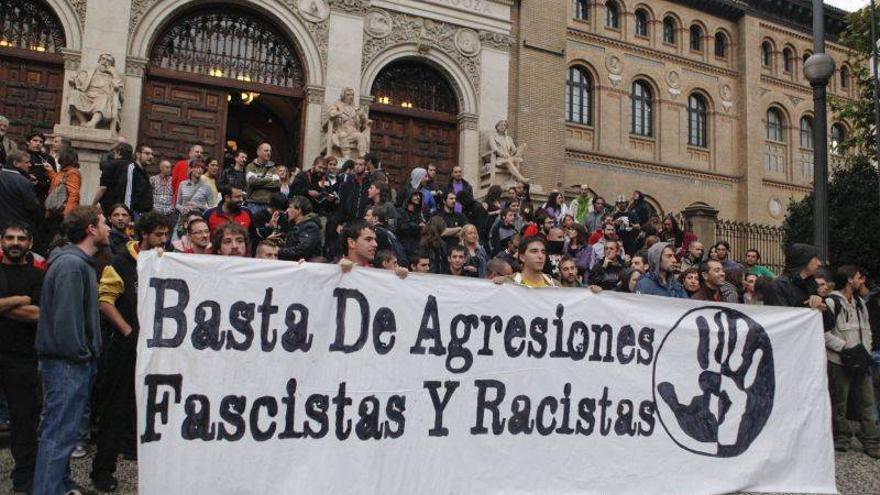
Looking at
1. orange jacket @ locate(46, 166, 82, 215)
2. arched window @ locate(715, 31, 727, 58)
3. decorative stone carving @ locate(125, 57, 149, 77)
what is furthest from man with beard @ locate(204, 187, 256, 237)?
arched window @ locate(715, 31, 727, 58)

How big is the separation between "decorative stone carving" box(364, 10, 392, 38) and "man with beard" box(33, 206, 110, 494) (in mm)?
14043

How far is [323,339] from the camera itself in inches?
176

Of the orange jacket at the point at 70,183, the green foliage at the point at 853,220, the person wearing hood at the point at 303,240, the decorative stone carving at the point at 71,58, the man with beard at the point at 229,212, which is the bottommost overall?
the person wearing hood at the point at 303,240

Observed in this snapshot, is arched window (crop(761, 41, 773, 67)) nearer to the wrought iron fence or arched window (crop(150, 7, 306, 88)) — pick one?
the wrought iron fence

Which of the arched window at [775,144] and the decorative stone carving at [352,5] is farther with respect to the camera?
the arched window at [775,144]

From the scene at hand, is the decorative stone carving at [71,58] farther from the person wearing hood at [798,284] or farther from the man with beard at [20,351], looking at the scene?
the person wearing hood at [798,284]

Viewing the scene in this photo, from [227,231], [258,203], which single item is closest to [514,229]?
[258,203]

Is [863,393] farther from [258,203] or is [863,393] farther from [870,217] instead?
A: [870,217]

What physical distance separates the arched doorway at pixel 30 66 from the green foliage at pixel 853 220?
59.0 feet

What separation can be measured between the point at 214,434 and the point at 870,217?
16444 mm

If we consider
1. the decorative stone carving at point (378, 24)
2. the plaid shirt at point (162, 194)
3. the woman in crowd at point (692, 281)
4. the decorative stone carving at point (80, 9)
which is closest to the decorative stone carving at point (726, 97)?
the decorative stone carving at point (378, 24)

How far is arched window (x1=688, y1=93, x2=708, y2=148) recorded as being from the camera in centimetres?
2888

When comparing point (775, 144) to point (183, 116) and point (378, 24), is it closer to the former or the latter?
point (378, 24)

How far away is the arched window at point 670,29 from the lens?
94.0 ft
